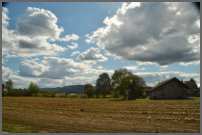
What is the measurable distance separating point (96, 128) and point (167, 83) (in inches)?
1673

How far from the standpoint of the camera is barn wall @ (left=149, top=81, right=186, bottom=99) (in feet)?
152

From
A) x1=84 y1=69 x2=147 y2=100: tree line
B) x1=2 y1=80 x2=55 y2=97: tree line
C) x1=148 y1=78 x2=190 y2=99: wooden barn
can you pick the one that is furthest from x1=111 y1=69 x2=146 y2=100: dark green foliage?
x1=2 y1=80 x2=55 y2=97: tree line

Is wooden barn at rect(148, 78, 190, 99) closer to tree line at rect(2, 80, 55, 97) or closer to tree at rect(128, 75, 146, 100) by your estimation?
tree at rect(128, 75, 146, 100)

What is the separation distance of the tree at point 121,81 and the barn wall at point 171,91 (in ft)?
33.7

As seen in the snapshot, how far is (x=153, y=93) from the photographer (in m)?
49.8

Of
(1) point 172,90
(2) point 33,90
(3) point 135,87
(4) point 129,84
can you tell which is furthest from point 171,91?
(2) point 33,90

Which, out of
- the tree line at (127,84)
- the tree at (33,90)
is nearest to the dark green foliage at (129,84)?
the tree line at (127,84)

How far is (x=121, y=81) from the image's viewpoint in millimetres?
52625

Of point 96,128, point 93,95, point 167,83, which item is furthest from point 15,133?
point 93,95

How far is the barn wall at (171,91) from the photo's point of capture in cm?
4631

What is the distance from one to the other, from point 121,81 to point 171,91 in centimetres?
1515

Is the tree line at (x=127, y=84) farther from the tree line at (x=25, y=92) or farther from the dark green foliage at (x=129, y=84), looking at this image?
the tree line at (x=25, y=92)

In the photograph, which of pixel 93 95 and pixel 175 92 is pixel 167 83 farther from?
pixel 93 95

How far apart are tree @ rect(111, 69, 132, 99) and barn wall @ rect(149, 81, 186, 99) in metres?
10.3
